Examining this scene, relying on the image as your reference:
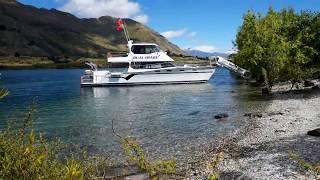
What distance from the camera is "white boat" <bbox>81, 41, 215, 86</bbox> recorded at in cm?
7319

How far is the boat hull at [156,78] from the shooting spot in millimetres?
73625

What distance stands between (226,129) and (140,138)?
240 inches

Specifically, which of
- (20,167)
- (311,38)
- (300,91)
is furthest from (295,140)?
(311,38)

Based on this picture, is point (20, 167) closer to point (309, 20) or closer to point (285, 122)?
point (285, 122)

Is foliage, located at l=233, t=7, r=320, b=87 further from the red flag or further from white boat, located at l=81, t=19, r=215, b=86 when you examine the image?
the red flag

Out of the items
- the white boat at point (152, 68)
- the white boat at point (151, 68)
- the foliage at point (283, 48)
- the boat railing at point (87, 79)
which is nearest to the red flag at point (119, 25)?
the white boat at point (151, 68)

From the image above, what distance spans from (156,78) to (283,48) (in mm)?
27509

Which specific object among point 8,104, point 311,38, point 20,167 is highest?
point 311,38

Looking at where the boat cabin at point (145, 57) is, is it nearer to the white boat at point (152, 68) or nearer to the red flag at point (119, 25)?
the white boat at point (152, 68)

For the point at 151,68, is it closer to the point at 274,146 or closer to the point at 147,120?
the point at 147,120

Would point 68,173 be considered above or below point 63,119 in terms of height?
above

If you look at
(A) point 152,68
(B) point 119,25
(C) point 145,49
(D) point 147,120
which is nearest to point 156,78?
(A) point 152,68

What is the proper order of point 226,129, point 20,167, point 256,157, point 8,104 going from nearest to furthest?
point 20,167
point 256,157
point 226,129
point 8,104

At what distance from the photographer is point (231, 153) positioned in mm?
20422
